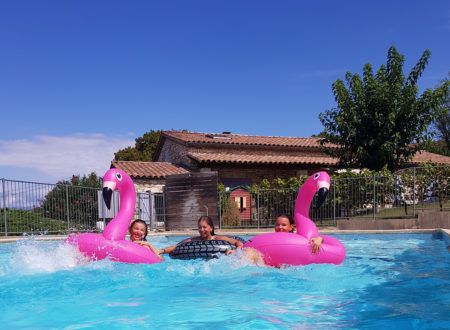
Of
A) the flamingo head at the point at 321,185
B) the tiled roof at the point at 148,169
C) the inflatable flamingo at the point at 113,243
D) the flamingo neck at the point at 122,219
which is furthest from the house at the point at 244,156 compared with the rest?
the flamingo head at the point at 321,185

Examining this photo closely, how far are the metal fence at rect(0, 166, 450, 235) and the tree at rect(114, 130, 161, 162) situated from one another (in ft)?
76.4

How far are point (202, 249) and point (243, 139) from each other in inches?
874

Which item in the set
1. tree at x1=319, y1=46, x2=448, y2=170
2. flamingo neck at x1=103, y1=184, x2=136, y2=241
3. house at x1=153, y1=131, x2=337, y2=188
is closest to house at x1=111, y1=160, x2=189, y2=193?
house at x1=153, y1=131, x2=337, y2=188

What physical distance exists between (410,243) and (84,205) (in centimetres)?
1131

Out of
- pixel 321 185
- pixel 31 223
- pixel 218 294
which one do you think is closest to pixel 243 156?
pixel 31 223

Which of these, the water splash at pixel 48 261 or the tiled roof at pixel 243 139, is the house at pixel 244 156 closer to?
the tiled roof at pixel 243 139

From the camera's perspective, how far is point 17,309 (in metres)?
5.43

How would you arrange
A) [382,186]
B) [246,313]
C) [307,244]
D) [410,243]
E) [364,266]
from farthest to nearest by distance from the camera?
[382,186] < [410,243] < [364,266] < [307,244] < [246,313]

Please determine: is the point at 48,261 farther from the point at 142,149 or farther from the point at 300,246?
the point at 142,149

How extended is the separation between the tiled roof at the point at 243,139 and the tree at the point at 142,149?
11.9 m

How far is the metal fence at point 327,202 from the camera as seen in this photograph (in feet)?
54.7

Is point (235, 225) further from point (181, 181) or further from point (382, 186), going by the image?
point (382, 186)

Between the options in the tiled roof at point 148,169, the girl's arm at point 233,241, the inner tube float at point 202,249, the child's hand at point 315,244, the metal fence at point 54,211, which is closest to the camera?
the child's hand at point 315,244

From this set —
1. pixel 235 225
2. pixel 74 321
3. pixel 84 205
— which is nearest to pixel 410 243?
pixel 235 225
